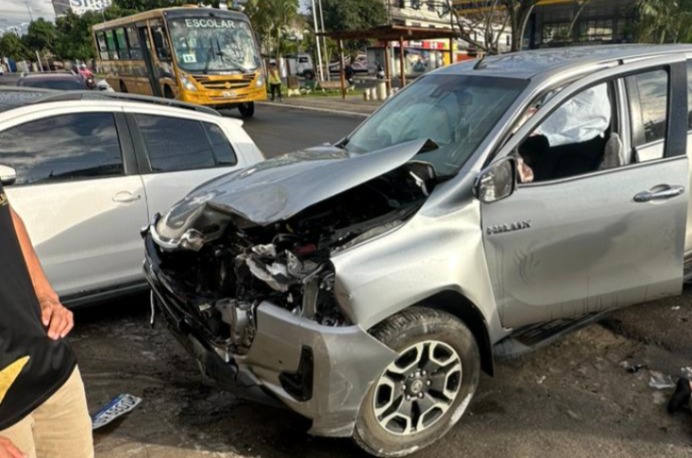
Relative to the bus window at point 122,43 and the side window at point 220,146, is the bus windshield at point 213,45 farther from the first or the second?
the side window at point 220,146

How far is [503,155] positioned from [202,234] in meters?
1.64

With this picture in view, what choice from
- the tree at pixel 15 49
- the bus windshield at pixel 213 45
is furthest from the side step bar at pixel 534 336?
the tree at pixel 15 49

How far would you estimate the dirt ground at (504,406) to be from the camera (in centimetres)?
263

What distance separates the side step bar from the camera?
2861 mm

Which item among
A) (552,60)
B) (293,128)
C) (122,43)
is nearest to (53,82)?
(293,128)

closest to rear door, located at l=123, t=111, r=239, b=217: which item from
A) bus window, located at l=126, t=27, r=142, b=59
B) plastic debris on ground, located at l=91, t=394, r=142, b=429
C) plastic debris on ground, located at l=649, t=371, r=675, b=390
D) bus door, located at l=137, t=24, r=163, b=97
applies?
plastic debris on ground, located at l=91, t=394, r=142, b=429

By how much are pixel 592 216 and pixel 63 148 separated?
3.39 m

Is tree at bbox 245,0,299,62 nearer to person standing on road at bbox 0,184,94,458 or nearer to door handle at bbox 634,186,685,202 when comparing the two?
door handle at bbox 634,186,685,202

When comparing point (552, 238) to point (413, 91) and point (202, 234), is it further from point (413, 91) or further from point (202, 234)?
point (202, 234)

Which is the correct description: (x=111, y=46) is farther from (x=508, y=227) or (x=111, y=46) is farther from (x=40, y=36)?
(x=40, y=36)

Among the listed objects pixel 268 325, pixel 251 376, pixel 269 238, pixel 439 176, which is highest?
pixel 439 176

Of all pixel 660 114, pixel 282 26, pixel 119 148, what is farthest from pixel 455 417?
pixel 282 26

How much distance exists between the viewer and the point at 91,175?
12.1ft

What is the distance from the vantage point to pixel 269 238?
9.25ft
